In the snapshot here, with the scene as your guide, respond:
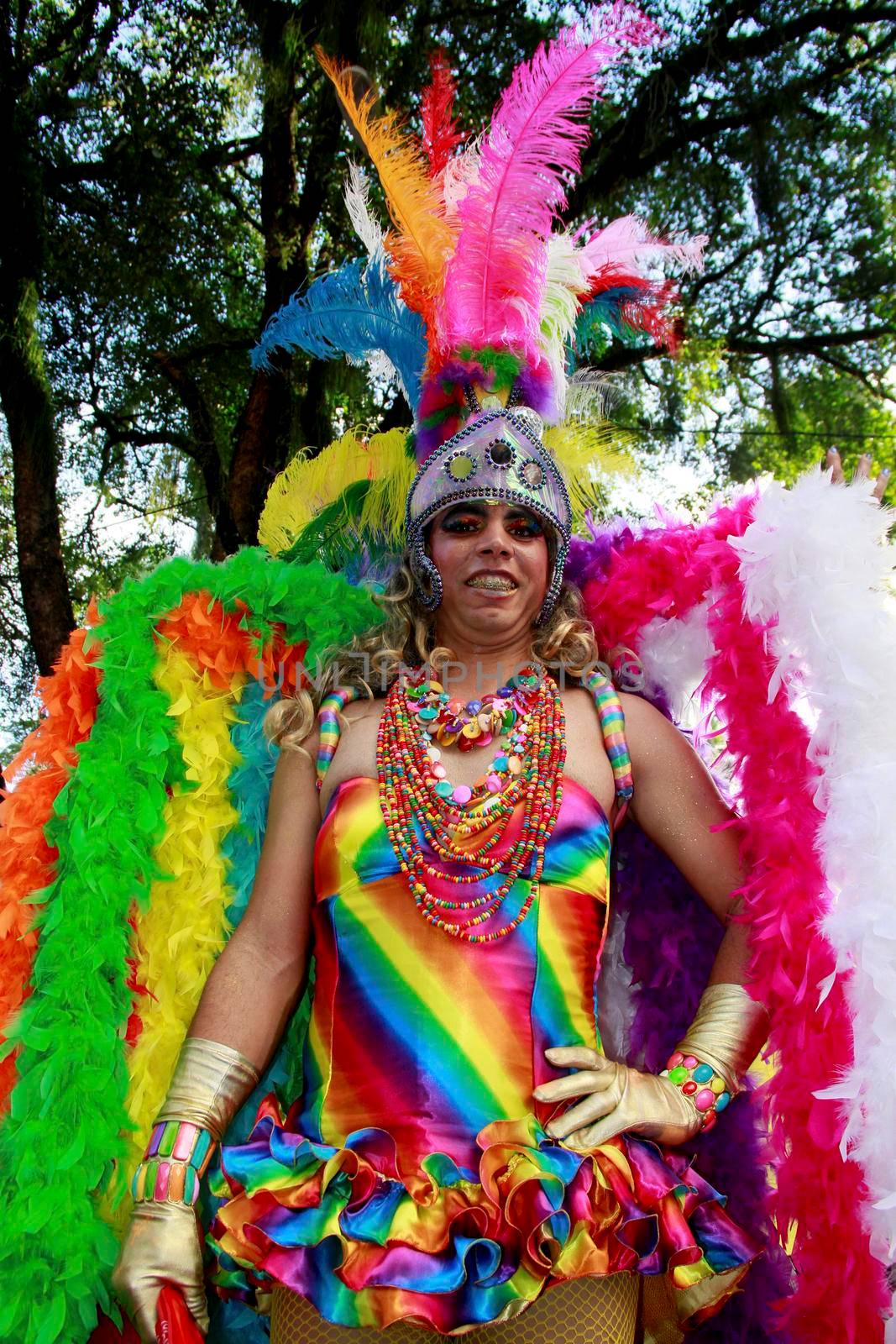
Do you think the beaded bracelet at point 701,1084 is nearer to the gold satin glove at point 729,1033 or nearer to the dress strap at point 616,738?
the gold satin glove at point 729,1033

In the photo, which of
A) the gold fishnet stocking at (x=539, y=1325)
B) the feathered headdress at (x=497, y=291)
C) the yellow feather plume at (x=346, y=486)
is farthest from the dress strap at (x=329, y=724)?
the gold fishnet stocking at (x=539, y=1325)

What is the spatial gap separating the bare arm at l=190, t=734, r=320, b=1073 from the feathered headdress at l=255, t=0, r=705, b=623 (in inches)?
19.1

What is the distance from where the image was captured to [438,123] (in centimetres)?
222

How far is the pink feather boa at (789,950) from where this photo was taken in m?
1.51

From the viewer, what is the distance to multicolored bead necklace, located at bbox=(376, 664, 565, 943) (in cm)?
169

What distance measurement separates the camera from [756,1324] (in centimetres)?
184

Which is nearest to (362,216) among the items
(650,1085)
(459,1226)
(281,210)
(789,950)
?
(789,950)

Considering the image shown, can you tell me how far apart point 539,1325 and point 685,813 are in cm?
81

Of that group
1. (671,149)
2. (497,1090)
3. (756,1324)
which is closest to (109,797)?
(497,1090)

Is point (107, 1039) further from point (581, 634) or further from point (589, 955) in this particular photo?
point (581, 634)

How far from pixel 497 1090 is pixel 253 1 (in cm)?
514

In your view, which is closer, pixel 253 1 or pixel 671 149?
pixel 253 1

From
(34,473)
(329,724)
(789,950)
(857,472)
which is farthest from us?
(34,473)

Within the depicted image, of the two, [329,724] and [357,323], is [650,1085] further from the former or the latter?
[357,323]
